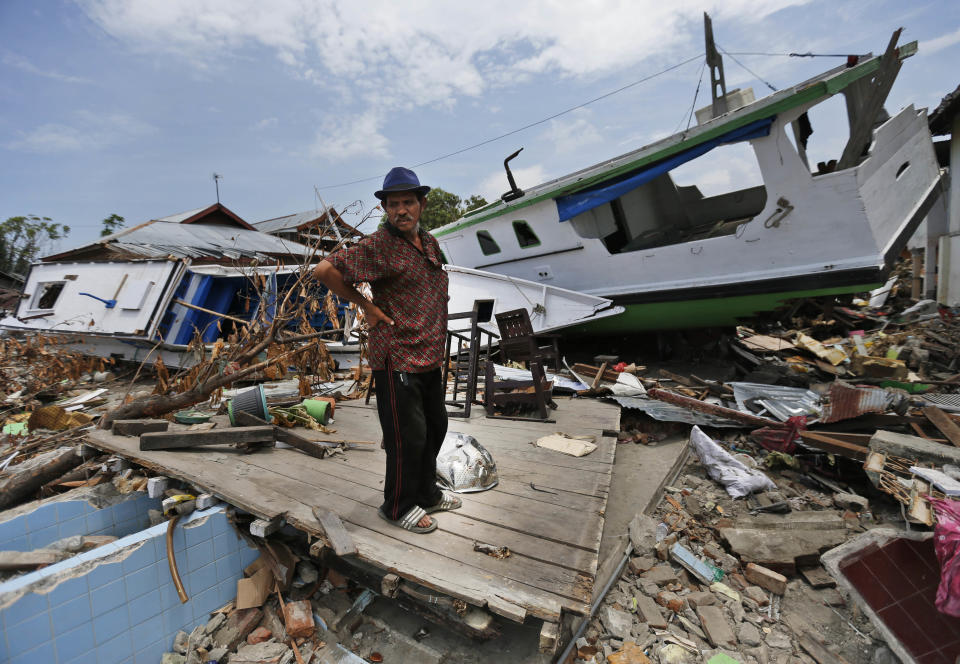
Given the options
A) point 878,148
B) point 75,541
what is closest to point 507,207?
point 878,148

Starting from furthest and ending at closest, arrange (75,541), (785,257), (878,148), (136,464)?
1. (785,257)
2. (878,148)
3. (136,464)
4. (75,541)

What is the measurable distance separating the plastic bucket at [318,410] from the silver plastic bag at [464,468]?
2.02 meters

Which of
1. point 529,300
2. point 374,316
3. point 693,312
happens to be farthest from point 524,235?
point 374,316

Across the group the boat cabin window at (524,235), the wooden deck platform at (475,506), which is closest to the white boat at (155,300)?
the boat cabin window at (524,235)

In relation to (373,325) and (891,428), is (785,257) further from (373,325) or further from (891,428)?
(373,325)

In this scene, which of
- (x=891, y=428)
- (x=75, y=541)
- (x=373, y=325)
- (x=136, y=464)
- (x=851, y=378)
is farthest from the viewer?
(x=851, y=378)

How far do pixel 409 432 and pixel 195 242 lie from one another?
14.0 meters

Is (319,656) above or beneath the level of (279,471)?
beneath

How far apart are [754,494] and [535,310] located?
4858 mm

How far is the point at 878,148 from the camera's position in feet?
19.0

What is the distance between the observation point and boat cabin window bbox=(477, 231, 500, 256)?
9594 mm

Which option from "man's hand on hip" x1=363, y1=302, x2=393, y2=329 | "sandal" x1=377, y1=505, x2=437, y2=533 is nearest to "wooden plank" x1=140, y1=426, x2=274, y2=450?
"sandal" x1=377, y1=505, x2=437, y2=533

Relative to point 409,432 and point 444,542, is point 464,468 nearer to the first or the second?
point 444,542

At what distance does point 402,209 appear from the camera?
2318mm
